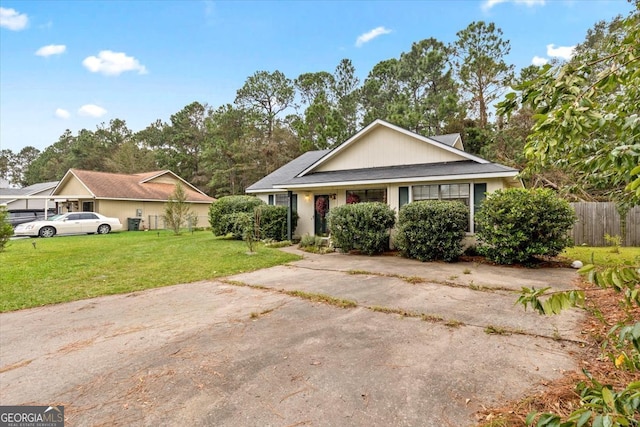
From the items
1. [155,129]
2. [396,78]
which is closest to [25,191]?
[155,129]

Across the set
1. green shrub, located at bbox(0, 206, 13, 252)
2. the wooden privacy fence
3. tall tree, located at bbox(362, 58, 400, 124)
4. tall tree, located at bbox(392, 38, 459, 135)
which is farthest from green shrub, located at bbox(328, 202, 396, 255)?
tall tree, located at bbox(362, 58, 400, 124)

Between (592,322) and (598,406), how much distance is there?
425 cm

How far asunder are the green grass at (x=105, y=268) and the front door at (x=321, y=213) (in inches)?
135

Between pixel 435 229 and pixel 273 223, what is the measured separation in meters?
7.32

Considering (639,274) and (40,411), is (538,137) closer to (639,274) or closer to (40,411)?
(639,274)

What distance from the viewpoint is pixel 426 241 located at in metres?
8.95

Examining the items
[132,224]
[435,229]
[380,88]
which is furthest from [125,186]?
[380,88]

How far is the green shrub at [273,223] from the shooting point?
13688 millimetres

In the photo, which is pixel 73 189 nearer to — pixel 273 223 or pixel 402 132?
pixel 273 223

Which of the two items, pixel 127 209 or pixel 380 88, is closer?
pixel 127 209

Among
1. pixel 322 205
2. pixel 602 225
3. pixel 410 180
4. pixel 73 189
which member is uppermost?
pixel 73 189

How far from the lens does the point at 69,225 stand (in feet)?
59.9

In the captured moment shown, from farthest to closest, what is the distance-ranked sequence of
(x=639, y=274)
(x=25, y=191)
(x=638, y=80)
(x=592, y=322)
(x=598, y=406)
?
(x=25, y=191) < (x=592, y=322) < (x=638, y=80) < (x=639, y=274) < (x=598, y=406)

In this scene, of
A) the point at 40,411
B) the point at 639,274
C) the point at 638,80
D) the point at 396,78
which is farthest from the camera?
the point at 396,78
